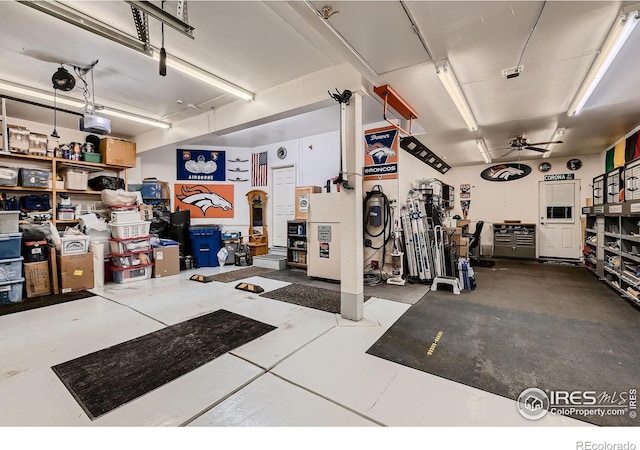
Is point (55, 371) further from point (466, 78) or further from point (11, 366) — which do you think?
point (466, 78)

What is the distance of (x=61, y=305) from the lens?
4.13m

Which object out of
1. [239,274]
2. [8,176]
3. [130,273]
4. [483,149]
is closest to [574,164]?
[483,149]

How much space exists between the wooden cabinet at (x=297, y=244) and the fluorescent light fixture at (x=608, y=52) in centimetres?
526

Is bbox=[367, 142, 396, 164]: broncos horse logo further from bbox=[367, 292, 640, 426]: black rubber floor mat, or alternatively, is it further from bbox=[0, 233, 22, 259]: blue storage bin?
bbox=[0, 233, 22, 259]: blue storage bin

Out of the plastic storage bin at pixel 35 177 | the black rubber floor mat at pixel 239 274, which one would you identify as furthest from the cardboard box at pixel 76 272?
the black rubber floor mat at pixel 239 274

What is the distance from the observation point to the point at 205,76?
149 inches

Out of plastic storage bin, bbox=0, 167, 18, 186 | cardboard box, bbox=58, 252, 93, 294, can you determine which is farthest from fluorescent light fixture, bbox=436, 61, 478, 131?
plastic storage bin, bbox=0, 167, 18, 186

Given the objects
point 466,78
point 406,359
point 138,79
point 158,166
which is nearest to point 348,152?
point 466,78

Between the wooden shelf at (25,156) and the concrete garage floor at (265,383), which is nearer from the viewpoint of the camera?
the concrete garage floor at (265,383)

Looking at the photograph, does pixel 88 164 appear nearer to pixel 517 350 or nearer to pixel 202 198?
pixel 202 198

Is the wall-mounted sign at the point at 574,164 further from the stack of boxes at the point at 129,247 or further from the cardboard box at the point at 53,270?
the cardboard box at the point at 53,270

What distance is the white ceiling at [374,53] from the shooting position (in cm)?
249

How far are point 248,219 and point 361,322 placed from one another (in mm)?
5710

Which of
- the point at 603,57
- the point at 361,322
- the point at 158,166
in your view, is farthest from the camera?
the point at 158,166
